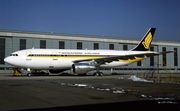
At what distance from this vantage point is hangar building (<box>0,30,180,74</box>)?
40.4 meters

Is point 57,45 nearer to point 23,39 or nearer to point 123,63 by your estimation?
point 23,39

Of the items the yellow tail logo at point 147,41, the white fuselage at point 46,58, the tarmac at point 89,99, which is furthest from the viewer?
the yellow tail logo at point 147,41

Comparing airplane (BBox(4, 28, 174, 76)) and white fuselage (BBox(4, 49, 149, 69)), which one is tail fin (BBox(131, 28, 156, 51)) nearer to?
airplane (BBox(4, 28, 174, 76))

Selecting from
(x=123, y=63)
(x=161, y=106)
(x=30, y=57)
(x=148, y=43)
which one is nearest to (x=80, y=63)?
(x=30, y=57)

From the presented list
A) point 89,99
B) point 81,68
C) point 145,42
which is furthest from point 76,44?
point 89,99

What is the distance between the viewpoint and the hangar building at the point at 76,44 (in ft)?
133

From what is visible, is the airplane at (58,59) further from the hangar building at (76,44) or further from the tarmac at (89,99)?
the tarmac at (89,99)

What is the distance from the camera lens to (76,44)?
46.0 meters

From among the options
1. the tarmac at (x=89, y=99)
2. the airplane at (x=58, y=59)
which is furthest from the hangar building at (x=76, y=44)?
the tarmac at (x=89, y=99)

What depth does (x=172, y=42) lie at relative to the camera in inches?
2240

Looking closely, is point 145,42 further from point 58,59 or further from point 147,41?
point 58,59

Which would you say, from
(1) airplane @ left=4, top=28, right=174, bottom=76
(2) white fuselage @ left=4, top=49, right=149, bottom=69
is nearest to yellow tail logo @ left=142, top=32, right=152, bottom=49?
(1) airplane @ left=4, top=28, right=174, bottom=76

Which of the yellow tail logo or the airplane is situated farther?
the yellow tail logo

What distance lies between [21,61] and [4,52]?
14157 mm
